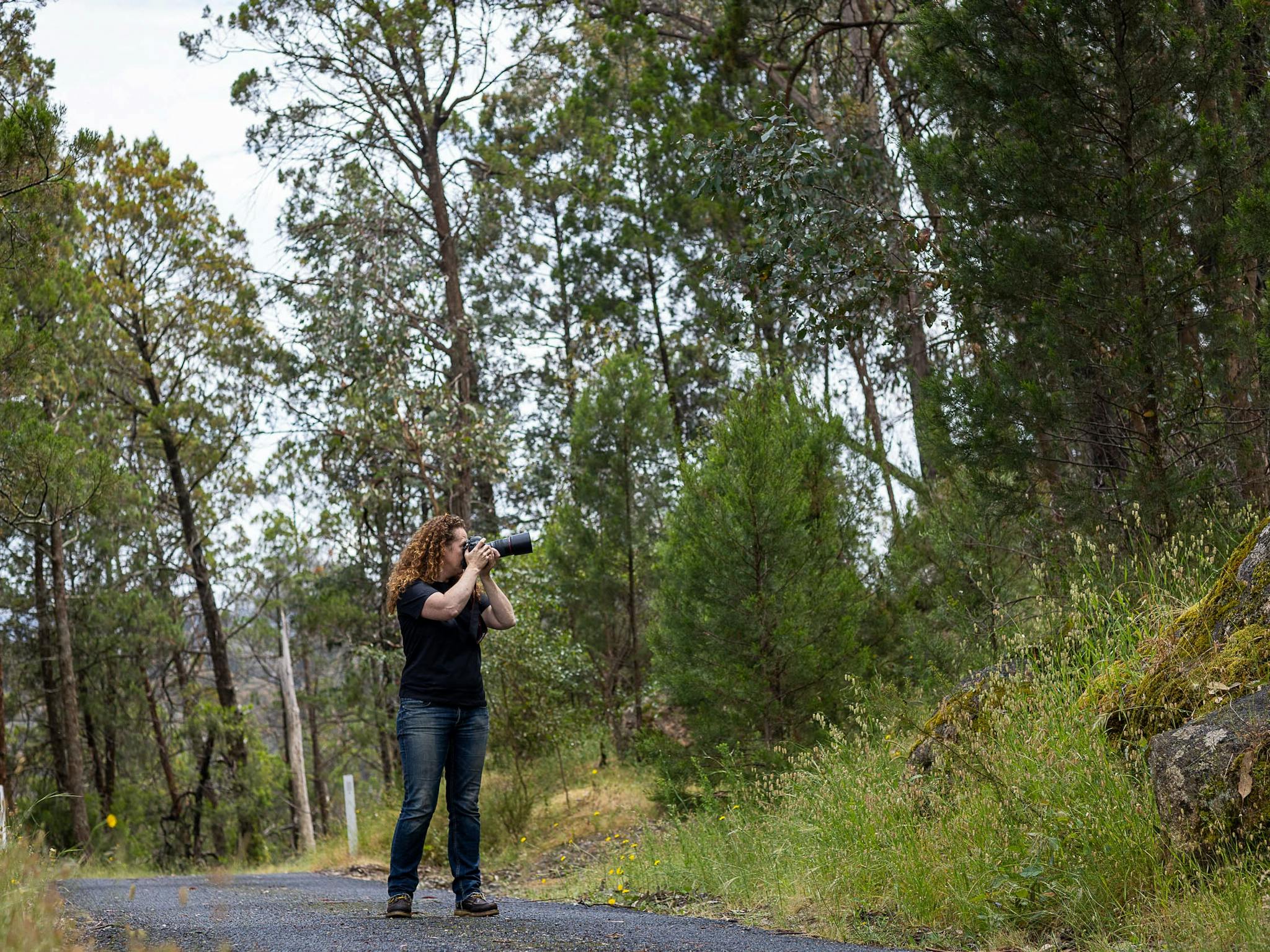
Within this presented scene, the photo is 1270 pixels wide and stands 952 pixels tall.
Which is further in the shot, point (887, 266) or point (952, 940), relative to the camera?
point (887, 266)

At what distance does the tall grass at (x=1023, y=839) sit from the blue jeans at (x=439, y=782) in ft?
4.85

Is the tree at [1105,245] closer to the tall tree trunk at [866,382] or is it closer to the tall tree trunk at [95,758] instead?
the tall tree trunk at [866,382]

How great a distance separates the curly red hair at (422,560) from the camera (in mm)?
5645

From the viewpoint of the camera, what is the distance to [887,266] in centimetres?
905

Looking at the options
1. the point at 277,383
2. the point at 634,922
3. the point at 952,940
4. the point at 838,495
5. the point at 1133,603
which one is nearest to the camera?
the point at 952,940

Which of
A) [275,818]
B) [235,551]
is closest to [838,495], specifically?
[235,551]

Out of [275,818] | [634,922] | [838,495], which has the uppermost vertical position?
[838,495]

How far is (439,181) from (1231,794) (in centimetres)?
1658

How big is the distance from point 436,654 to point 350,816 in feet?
28.8

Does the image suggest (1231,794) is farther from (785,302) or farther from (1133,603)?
(785,302)

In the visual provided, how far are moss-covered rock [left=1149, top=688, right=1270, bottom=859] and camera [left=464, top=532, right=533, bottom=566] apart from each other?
3.03m

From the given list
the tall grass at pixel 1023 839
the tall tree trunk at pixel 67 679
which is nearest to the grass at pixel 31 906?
the tall grass at pixel 1023 839

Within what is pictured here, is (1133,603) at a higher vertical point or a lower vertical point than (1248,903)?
higher

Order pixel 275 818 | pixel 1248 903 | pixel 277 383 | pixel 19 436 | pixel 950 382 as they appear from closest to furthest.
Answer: pixel 1248 903, pixel 950 382, pixel 19 436, pixel 277 383, pixel 275 818
